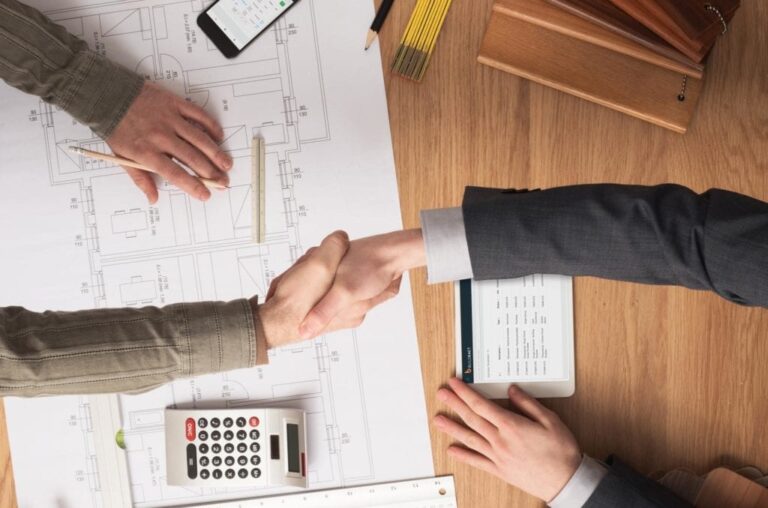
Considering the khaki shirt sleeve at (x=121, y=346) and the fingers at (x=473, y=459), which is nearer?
the khaki shirt sleeve at (x=121, y=346)

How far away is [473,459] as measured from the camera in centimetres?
86

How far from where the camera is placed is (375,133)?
86 cm

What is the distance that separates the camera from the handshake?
756 millimetres

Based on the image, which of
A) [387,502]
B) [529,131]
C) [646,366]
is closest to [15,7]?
[529,131]

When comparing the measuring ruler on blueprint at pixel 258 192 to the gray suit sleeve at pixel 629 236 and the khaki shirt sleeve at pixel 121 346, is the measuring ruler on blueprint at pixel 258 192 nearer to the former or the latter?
the khaki shirt sleeve at pixel 121 346

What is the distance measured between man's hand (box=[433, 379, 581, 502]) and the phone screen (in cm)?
52

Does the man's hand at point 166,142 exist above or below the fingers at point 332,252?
above

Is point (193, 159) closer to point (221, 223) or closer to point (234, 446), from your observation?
point (221, 223)

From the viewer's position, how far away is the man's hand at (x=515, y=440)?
32.8 inches

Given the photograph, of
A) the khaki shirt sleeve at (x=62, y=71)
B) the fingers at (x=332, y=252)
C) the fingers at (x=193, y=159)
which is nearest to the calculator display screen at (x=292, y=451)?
the fingers at (x=332, y=252)

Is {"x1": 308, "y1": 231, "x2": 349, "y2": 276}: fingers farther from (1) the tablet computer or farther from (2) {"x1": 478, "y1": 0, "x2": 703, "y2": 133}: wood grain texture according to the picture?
(2) {"x1": 478, "y1": 0, "x2": 703, "y2": 133}: wood grain texture

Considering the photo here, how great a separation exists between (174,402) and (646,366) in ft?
2.05

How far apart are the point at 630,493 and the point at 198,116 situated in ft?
2.35

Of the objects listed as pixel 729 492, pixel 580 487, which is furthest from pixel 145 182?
pixel 729 492
